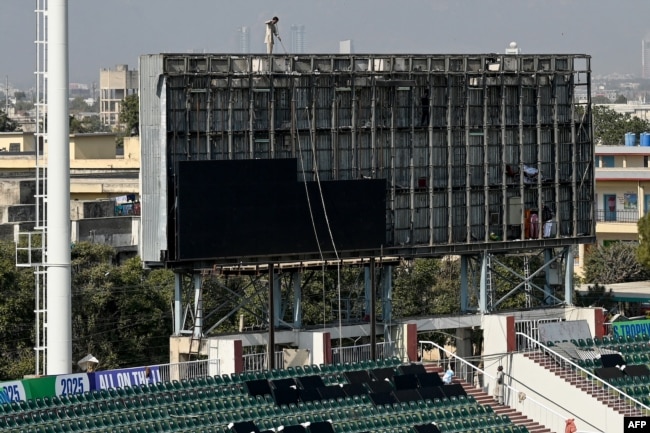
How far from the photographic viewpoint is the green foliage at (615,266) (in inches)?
3046

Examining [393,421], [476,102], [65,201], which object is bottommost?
[393,421]

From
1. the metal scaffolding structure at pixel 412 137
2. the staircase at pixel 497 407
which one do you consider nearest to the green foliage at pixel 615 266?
the metal scaffolding structure at pixel 412 137

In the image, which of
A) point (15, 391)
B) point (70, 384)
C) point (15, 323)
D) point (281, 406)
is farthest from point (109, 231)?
point (15, 391)

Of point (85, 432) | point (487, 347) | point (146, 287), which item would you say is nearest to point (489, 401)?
point (487, 347)

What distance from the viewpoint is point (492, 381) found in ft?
145

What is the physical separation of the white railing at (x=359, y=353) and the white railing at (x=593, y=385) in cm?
392

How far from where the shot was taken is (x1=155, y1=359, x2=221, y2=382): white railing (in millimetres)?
40312

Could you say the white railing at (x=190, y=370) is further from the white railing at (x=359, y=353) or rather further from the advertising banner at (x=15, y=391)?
the advertising banner at (x=15, y=391)

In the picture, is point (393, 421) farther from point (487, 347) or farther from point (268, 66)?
point (268, 66)

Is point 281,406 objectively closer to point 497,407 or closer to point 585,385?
point 497,407

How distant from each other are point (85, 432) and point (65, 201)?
709 cm

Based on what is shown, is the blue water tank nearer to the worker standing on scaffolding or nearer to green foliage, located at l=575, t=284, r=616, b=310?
green foliage, located at l=575, t=284, r=616, b=310

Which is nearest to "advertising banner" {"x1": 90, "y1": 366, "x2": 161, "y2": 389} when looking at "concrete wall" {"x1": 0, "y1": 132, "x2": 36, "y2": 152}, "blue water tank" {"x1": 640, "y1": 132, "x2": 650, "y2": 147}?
"blue water tank" {"x1": 640, "y1": 132, "x2": 650, "y2": 147}

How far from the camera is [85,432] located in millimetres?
34531
